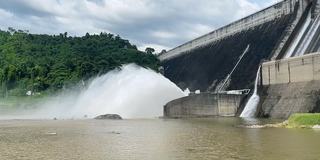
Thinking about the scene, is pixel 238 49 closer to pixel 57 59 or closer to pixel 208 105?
pixel 208 105

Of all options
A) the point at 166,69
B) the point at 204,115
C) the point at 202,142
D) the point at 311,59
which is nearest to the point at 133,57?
the point at 166,69

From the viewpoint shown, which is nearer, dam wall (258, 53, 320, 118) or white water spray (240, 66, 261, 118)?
dam wall (258, 53, 320, 118)

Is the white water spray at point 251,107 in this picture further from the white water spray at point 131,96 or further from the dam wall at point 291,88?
the white water spray at point 131,96

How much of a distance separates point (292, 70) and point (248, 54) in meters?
13.9

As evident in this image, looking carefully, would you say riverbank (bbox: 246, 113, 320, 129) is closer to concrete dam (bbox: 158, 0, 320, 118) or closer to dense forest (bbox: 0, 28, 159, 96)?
concrete dam (bbox: 158, 0, 320, 118)

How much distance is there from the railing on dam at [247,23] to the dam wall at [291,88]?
9.24 metres

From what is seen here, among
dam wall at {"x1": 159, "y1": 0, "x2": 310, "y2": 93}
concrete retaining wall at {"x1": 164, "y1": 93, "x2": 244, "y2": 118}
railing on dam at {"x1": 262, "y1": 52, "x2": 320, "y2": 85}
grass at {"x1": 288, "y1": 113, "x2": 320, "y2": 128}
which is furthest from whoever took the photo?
dam wall at {"x1": 159, "y1": 0, "x2": 310, "y2": 93}

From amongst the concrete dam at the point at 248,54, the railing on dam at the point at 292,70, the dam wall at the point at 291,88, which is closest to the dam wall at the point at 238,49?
the concrete dam at the point at 248,54

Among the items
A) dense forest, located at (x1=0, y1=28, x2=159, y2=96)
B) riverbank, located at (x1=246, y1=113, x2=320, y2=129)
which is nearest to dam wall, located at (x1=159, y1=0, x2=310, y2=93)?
dense forest, located at (x1=0, y1=28, x2=159, y2=96)

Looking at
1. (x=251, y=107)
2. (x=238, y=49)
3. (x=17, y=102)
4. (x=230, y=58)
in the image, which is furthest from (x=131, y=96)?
(x=17, y=102)

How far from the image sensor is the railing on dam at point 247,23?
44375mm

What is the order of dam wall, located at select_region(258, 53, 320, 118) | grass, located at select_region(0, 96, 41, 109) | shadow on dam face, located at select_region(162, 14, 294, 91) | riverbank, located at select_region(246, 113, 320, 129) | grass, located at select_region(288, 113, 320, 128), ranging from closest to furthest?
riverbank, located at select_region(246, 113, 320, 129), grass, located at select_region(288, 113, 320, 128), dam wall, located at select_region(258, 53, 320, 118), shadow on dam face, located at select_region(162, 14, 294, 91), grass, located at select_region(0, 96, 41, 109)

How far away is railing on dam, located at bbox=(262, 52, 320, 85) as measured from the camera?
103 ft

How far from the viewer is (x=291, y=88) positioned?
33.1 m
